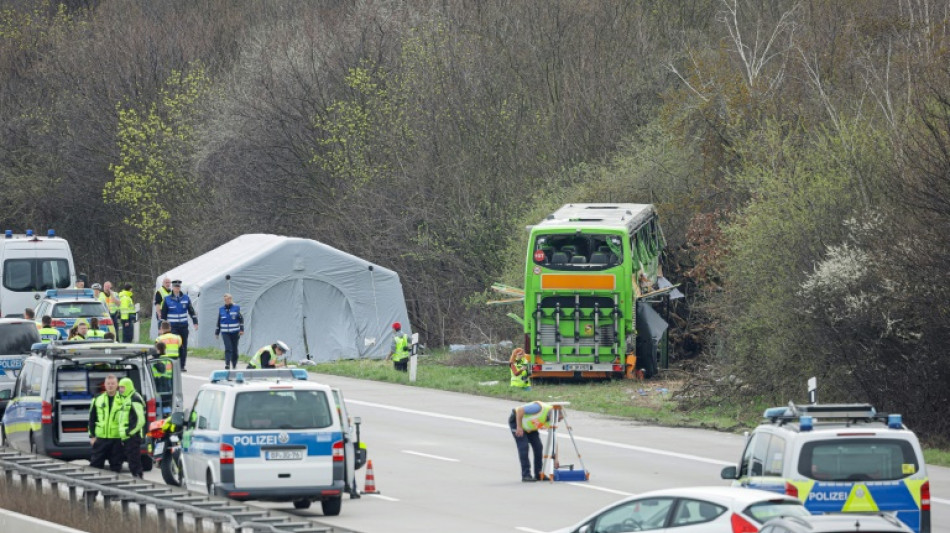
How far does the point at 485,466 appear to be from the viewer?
24.7m

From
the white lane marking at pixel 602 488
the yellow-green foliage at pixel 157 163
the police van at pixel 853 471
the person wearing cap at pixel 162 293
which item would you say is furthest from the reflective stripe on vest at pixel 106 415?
Result: the yellow-green foliage at pixel 157 163

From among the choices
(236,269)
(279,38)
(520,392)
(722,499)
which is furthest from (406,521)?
(279,38)

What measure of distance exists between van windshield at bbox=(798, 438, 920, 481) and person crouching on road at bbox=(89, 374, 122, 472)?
28.6ft

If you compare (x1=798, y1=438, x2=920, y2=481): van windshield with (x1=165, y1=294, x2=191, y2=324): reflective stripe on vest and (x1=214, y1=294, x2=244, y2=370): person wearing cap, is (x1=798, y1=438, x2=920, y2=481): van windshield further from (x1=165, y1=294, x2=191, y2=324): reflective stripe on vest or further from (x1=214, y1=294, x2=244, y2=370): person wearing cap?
(x1=165, y1=294, x2=191, y2=324): reflective stripe on vest

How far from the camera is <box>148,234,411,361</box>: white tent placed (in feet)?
134

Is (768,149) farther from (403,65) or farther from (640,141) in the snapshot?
(403,65)

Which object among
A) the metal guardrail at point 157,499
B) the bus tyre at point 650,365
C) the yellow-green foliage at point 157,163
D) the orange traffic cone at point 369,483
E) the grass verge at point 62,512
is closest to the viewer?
the metal guardrail at point 157,499

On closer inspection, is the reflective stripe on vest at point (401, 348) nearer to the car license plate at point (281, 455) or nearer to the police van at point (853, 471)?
the car license plate at point (281, 455)

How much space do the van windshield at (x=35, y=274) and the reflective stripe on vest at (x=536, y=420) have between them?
74.9ft

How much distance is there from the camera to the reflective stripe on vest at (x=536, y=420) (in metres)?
Answer: 22.8

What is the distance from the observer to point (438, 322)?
4934 cm

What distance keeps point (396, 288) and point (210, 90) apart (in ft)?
72.2

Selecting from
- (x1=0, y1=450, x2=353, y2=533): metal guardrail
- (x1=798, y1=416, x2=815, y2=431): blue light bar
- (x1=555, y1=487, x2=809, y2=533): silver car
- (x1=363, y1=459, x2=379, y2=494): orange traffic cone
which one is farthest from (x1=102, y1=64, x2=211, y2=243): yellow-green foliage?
(x1=555, y1=487, x2=809, y2=533): silver car

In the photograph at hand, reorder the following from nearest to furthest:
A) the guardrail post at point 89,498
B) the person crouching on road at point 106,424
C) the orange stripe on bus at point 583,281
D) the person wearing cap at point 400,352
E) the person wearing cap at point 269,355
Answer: the guardrail post at point 89,498
the person crouching on road at point 106,424
the person wearing cap at point 269,355
the orange stripe on bus at point 583,281
the person wearing cap at point 400,352
